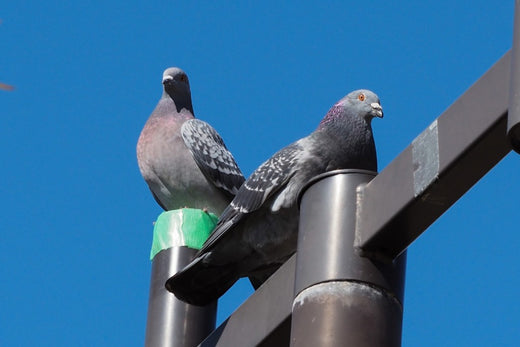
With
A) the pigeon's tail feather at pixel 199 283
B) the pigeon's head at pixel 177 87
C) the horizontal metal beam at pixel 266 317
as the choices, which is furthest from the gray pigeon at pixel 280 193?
the pigeon's head at pixel 177 87

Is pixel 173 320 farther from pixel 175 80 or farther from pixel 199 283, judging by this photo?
pixel 175 80

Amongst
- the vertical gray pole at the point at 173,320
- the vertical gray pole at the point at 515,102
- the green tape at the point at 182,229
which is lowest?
the vertical gray pole at the point at 515,102

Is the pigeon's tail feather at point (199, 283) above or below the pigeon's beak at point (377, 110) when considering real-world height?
below

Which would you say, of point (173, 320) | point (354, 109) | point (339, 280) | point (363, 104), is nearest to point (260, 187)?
point (354, 109)

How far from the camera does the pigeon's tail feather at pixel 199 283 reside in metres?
6.19

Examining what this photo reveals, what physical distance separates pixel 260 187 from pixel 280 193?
16 cm

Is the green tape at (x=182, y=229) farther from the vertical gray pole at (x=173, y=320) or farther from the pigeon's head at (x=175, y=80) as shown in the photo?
the pigeon's head at (x=175, y=80)

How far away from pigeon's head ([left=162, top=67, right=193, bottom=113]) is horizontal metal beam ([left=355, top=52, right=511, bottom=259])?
6765 mm

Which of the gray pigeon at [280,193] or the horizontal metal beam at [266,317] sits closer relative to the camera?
the horizontal metal beam at [266,317]

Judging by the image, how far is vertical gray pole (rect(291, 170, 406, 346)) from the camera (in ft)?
12.4

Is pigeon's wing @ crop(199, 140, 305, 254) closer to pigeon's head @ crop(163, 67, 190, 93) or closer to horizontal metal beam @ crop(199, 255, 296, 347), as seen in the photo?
horizontal metal beam @ crop(199, 255, 296, 347)

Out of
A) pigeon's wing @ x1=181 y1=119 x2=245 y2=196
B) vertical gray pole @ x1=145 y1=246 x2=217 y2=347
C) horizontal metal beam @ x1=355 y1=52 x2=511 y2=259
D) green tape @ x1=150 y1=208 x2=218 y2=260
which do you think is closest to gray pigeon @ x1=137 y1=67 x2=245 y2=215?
pigeon's wing @ x1=181 y1=119 x2=245 y2=196

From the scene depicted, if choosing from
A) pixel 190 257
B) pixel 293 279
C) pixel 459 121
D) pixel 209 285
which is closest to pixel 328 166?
pixel 190 257

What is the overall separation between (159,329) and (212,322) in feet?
1.11
